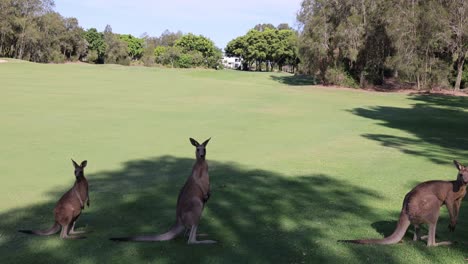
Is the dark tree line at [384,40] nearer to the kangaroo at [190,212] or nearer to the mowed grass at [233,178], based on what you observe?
the mowed grass at [233,178]

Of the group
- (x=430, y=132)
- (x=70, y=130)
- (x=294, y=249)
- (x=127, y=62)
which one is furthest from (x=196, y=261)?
(x=127, y=62)

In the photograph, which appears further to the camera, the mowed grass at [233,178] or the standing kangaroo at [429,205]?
the mowed grass at [233,178]

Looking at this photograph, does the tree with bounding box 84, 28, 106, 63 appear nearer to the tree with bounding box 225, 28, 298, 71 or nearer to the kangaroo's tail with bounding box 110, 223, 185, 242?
the tree with bounding box 225, 28, 298, 71

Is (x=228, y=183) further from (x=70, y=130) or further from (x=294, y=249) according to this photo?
(x=70, y=130)

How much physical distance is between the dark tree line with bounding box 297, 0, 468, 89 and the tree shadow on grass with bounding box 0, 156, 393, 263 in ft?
106

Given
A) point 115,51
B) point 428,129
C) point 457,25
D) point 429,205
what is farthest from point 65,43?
point 429,205

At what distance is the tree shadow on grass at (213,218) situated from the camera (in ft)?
17.7

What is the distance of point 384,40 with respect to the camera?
41.1 metres

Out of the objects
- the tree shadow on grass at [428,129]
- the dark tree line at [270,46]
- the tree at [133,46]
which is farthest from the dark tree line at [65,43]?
the tree shadow on grass at [428,129]

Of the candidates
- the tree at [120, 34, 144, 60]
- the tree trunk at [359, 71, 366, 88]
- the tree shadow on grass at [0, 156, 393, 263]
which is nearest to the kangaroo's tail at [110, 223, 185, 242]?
the tree shadow on grass at [0, 156, 393, 263]

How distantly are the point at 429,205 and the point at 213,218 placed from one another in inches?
125

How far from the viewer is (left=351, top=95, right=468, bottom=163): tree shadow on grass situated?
43.1 feet

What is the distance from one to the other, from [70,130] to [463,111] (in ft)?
73.0

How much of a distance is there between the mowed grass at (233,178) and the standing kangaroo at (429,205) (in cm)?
18
